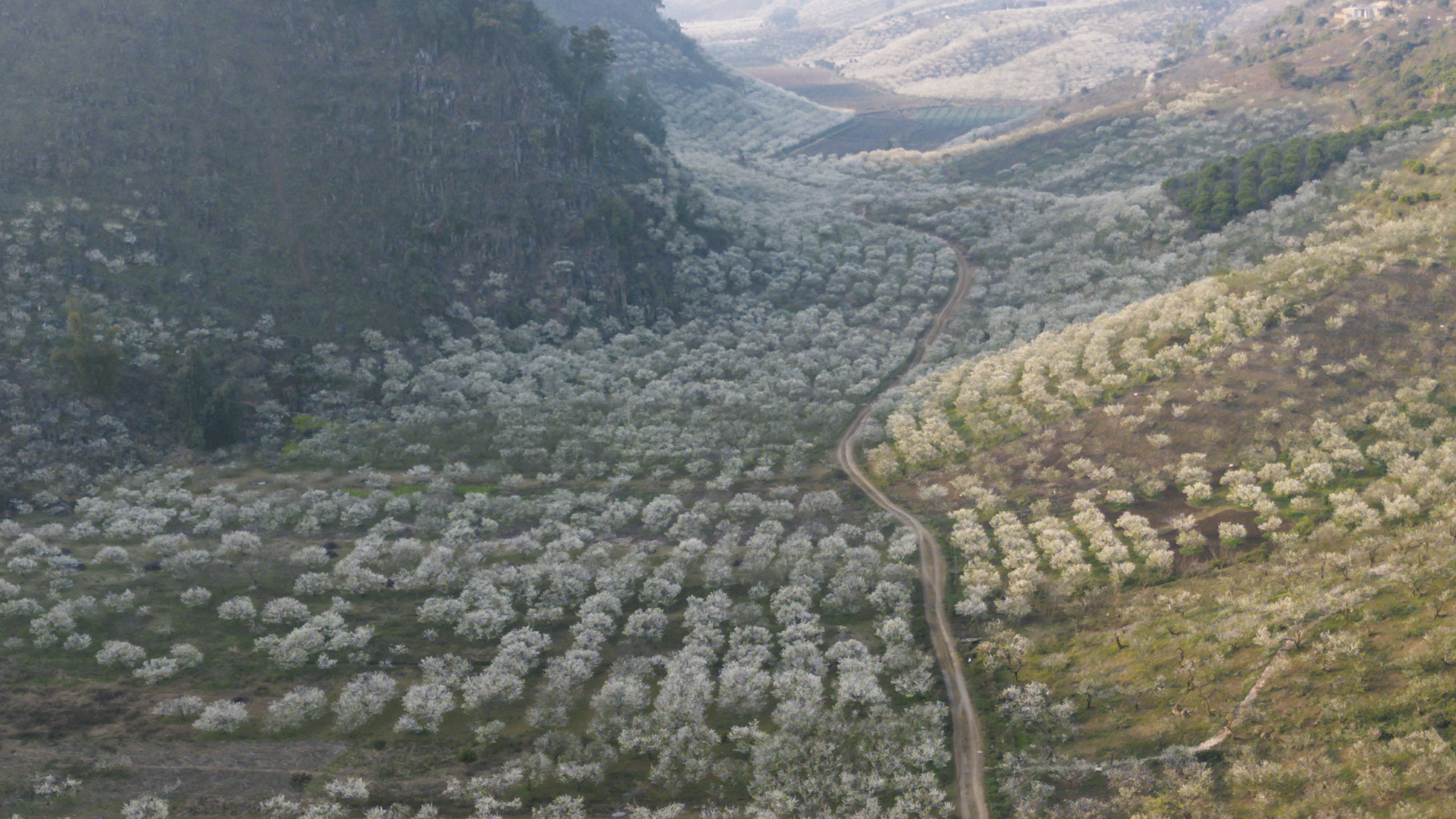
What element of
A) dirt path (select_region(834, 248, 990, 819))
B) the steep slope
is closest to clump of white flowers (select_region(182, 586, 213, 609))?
the steep slope

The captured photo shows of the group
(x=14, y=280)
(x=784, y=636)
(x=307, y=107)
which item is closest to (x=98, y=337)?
(x=14, y=280)

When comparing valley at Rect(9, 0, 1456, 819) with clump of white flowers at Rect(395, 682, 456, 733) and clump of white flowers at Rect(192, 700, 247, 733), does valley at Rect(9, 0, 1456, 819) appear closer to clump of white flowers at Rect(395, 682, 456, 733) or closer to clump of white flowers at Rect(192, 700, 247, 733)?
clump of white flowers at Rect(192, 700, 247, 733)

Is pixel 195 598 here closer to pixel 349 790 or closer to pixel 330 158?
pixel 349 790

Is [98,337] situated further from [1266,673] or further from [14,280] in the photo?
[1266,673]

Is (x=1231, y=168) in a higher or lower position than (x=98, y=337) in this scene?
higher

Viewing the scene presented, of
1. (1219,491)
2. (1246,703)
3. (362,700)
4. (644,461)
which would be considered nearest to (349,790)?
(362,700)

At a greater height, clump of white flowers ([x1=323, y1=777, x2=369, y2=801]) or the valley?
the valley

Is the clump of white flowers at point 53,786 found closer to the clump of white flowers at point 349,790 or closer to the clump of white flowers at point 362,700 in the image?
the clump of white flowers at point 349,790
